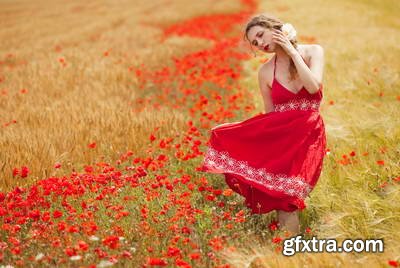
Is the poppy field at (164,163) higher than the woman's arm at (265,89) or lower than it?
lower

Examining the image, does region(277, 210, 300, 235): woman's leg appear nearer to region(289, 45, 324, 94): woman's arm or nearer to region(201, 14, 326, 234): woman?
region(201, 14, 326, 234): woman

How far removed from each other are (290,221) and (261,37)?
141 centimetres

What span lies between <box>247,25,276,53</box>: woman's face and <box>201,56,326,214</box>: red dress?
29 cm

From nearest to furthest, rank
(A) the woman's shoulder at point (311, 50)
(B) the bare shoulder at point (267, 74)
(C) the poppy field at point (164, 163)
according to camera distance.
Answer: (C) the poppy field at point (164, 163), (A) the woman's shoulder at point (311, 50), (B) the bare shoulder at point (267, 74)

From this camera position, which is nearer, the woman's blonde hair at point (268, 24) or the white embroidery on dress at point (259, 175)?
the white embroidery on dress at point (259, 175)

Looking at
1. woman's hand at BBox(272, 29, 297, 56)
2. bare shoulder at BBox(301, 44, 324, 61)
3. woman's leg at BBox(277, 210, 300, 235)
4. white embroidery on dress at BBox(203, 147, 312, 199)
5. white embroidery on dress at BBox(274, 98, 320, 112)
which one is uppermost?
woman's hand at BBox(272, 29, 297, 56)

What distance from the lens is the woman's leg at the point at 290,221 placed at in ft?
12.0

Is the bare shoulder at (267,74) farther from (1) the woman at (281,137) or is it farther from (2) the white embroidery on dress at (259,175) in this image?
(2) the white embroidery on dress at (259,175)

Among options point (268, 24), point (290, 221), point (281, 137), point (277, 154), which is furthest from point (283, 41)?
point (290, 221)

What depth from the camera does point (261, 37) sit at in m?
3.75

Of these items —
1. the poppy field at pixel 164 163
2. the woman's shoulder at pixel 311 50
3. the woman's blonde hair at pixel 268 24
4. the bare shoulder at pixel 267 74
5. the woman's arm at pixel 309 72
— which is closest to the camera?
the poppy field at pixel 164 163

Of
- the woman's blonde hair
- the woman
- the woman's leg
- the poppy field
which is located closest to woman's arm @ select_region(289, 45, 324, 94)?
the woman

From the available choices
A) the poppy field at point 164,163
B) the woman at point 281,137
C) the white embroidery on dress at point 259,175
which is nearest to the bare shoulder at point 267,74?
the woman at point 281,137

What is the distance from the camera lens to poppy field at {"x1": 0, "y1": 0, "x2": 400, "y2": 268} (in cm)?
322
